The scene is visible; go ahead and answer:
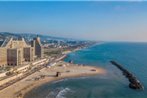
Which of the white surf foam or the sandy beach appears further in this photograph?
the sandy beach

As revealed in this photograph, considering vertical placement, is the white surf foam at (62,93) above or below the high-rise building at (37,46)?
below

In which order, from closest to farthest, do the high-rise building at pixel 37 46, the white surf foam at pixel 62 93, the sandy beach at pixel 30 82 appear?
the white surf foam at pixel 62 93 < the sandy beach at pixel 30 82 < the high-rise building at pixel 37 46

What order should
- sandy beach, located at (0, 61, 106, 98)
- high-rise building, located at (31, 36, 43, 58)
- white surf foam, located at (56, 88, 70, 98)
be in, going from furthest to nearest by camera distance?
high-rise building, located at (31, 36, 43, 58) → sandy beach, located at (0, 61, 106, 98) → white surf foam, located at (56, 88, 70, 98)

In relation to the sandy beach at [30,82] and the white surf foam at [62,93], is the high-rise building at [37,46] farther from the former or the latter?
the white surf foam at [62,93]

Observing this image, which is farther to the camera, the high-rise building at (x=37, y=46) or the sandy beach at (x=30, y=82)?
the high-rise building at (x=37, y=46)

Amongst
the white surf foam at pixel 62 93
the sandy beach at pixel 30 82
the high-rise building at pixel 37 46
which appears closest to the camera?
the white surf foam at pixel 62 93

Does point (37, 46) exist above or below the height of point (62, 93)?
above

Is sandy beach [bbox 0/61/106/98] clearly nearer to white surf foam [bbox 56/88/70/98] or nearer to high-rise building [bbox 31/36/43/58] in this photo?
white surf foam [bbox 56/88/70/98]

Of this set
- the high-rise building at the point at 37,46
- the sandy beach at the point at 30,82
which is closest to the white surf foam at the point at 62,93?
the sandy beach at the point at 30,82

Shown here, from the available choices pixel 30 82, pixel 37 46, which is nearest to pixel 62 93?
pixel 30 82

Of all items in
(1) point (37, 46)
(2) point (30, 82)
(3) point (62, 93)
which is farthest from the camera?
(1) point (37, 46)

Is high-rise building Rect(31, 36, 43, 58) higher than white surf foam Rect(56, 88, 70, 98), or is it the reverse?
high-rise building Rect(31, 36, 43, 58)

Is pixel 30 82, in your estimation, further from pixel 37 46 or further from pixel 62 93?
pixel 37 46

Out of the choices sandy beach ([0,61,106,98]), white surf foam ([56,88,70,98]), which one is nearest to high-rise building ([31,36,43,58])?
sandy beach ([0,61,106,98])
